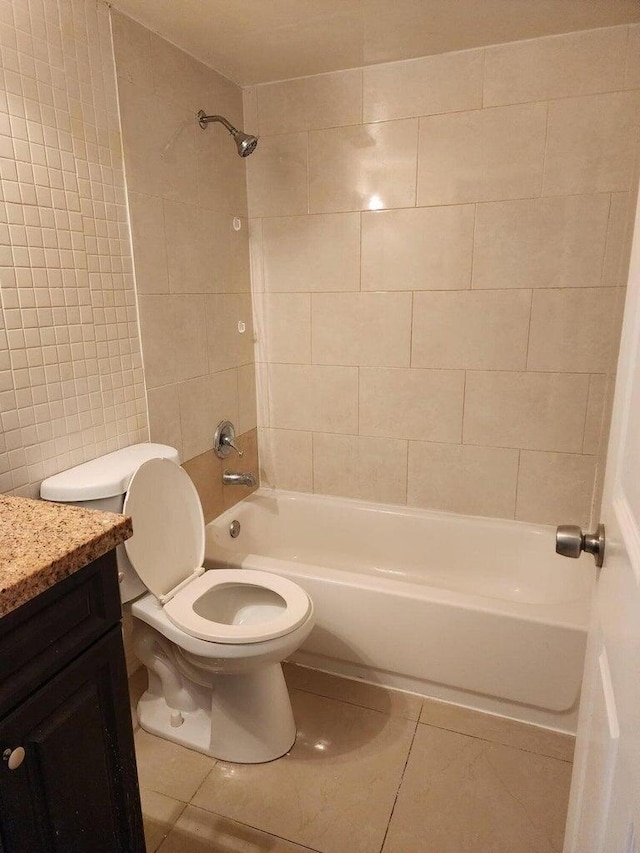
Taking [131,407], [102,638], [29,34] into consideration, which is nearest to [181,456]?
[131,407]

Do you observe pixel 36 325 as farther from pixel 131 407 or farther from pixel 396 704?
pixel 396 704

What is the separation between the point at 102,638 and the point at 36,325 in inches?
35.5

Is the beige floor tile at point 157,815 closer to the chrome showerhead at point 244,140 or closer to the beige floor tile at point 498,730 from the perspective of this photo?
the beige floor tile at point 498,730

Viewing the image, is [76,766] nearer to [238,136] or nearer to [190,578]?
[190,578]

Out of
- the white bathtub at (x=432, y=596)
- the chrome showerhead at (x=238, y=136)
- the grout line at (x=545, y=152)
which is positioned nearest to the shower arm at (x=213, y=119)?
the chrome showerhead at (x=238, y=136)

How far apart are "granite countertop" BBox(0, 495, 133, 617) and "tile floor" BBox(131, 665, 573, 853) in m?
1.02

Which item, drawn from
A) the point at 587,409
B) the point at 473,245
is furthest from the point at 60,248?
the point at 587,409

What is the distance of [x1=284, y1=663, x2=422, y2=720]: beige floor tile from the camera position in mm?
1886

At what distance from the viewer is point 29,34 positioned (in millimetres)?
1395

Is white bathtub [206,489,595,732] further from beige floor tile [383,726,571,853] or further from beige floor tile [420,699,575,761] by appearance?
beige floor tile [383,726,571,853]

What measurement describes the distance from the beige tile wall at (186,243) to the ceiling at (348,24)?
0.12 m

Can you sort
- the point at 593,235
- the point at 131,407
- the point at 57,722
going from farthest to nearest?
1. the point at 593,235
2. the point at 131,407
3. the point at 57,722

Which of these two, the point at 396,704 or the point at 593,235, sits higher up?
the point at 593,235

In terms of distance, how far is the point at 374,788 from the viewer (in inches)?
62.6
